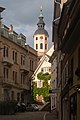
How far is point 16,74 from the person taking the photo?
73.4m

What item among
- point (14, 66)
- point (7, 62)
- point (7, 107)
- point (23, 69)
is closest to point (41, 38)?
point (23, 69)

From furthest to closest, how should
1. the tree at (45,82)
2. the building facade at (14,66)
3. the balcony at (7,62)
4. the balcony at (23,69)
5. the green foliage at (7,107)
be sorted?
1. the tree at (45,82)
2. the balcony at (23,69)
3. the building facade at (14,66)
4. the balcony at (7,62)
5. the green foliage at (7,107)

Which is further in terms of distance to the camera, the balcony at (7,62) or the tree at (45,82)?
the tree at (45,82)

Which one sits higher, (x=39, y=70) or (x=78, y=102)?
(x=39, y=70)

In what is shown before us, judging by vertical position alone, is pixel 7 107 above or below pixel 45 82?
below

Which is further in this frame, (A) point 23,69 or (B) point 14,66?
(A) point 23,69

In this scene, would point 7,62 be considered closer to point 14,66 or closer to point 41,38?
point 14,66

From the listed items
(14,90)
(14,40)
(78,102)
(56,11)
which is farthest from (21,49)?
(78,102)

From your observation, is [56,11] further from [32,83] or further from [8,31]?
[32,83]

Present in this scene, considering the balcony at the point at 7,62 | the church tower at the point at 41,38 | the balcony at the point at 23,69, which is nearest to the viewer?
the balcony at the point at 7,62

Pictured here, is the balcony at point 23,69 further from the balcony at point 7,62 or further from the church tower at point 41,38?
the church tower at point 41,38

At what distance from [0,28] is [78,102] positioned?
49.8m

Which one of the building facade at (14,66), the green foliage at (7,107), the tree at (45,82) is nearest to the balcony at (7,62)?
the building facade at (14,66)

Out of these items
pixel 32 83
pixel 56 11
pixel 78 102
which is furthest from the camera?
pixel 32 83
